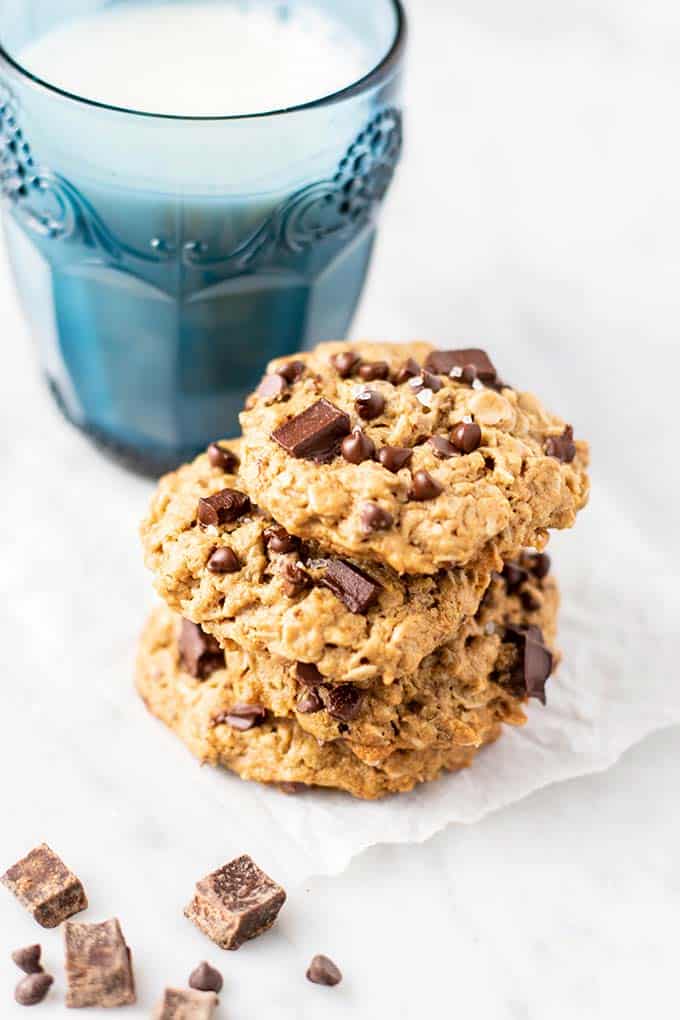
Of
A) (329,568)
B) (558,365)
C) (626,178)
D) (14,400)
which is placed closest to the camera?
(329,568)

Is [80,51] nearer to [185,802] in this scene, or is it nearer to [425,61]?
[185,802]

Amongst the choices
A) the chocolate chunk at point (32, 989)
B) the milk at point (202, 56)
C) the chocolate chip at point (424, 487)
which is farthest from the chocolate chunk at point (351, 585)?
the milk at point (202, 56)

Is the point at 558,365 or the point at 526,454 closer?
the point at 526,454

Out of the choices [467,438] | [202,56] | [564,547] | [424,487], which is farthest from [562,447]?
[202,56]

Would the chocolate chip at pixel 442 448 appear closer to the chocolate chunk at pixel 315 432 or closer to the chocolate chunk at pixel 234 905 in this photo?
the chocolate chunk at pixel 315 432

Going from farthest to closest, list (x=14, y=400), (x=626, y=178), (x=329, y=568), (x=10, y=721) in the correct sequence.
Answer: (x=626, y=178) → (x=14, y=400) → (x=10, y=721) → (x=329, y=568)

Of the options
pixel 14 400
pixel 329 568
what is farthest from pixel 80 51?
pixel 329 568

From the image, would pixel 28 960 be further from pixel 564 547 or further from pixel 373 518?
pixel 564 547

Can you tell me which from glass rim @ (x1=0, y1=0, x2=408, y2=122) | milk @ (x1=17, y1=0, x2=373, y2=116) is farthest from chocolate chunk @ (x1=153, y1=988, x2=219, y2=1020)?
milk @ (x1=17, y1=0, x2=373, y2=116)
